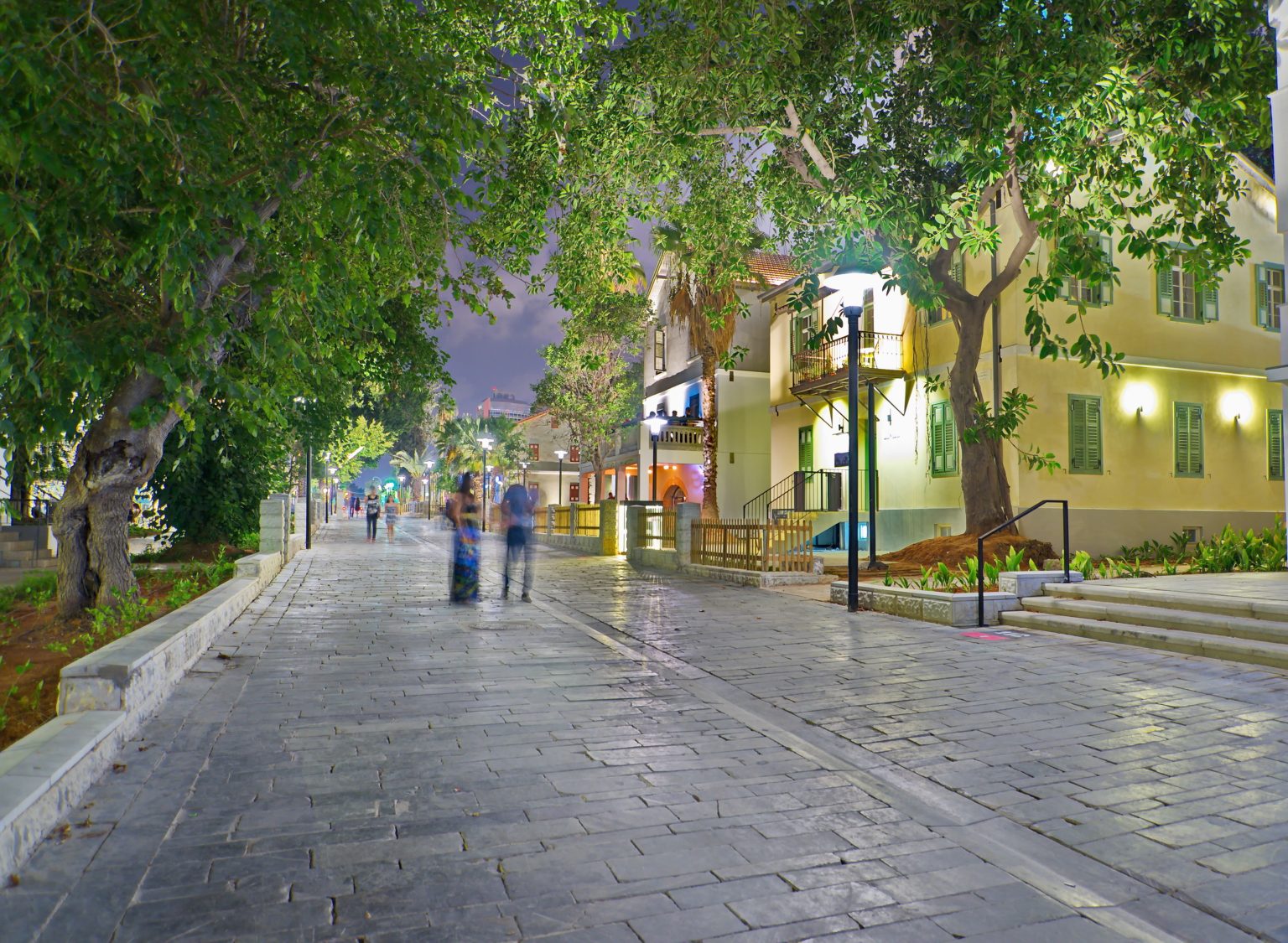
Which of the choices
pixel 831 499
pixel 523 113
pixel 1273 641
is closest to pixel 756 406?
pixel 831 499

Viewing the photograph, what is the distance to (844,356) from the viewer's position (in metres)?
22.0

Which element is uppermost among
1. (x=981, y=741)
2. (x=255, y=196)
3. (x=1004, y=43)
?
(x=1004, y=43)

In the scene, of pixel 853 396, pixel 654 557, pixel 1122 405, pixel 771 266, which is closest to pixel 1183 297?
pixel 1122 405

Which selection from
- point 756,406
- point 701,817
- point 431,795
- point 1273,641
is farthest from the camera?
point 756,406

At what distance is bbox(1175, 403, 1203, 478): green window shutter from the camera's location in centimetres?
1922

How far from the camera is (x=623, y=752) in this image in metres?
5.10

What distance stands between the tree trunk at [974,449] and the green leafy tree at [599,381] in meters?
17.1

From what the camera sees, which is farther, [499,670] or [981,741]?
[499,670]

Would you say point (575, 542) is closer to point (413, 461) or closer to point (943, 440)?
point (943, 440)

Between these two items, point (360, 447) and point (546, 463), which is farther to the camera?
point (546, 463)

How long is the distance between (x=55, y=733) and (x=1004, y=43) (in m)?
11.8

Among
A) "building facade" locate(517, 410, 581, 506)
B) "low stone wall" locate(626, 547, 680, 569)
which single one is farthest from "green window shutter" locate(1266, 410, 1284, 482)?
"building facade" locate(517, 410, 581, 506)

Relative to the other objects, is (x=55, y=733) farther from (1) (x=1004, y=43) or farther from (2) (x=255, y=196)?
(1) (x=1004, y=43)

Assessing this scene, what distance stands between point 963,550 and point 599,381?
23.0m
